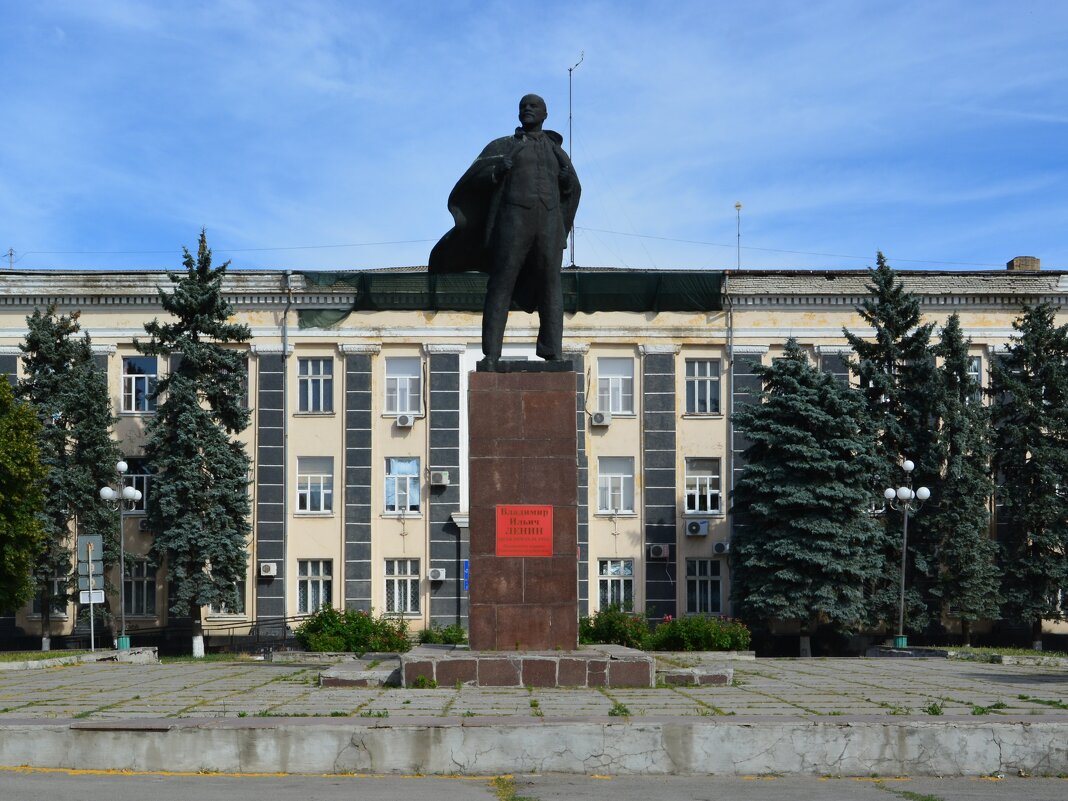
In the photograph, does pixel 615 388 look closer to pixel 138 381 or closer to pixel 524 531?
pixel 138 381

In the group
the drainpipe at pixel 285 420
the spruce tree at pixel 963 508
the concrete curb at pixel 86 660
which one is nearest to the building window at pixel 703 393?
the spruce tree at pixel 963 508

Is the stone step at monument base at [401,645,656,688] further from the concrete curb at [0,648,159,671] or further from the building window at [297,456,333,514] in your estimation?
the building window at [297,456,333,514]

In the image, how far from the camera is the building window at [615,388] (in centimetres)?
3462

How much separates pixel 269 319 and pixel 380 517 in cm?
571

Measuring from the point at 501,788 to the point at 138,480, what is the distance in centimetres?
2815

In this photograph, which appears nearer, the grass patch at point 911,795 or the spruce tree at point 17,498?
the grass patch at point 911,795

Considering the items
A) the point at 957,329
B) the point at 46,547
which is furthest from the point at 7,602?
the point at 957,329

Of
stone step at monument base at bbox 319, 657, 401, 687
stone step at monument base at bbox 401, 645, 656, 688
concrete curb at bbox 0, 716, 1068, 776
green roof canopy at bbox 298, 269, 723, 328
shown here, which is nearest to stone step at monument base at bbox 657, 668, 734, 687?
stone step at monument base at bbox 401, 645, 656, 688

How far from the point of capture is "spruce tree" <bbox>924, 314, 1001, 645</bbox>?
30.3m

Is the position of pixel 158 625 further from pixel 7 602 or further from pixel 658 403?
pixel 658 403

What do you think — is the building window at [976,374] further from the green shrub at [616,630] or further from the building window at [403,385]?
the building window at [403,385]

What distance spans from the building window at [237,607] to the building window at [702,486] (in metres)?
11.2

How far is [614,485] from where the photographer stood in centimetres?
3453

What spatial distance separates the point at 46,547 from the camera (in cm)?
3067
